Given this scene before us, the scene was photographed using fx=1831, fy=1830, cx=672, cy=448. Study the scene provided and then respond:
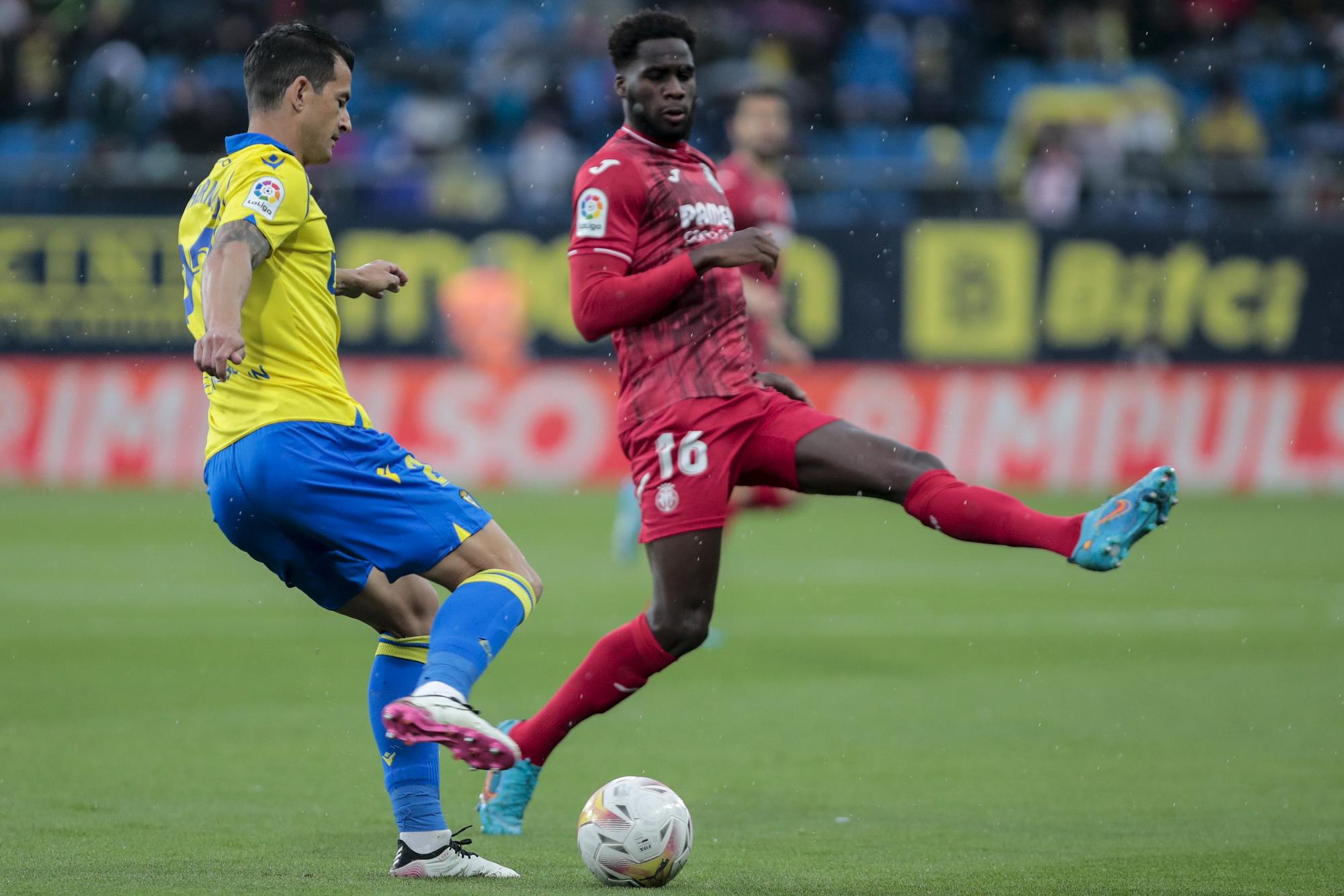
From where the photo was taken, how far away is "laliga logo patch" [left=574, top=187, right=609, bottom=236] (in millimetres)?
5266

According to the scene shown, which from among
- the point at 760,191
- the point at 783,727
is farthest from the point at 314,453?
the point at 760,191

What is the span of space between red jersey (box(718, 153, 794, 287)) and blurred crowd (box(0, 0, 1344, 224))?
27.0 feet

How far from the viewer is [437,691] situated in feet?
13.4

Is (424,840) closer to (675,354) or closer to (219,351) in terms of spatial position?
(219,351)

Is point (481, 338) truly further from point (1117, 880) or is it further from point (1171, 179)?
point (1117, 880)

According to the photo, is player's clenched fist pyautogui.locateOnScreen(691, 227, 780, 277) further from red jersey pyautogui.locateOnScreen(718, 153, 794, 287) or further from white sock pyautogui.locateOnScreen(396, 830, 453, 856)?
red jersey pyautogui.locateOnScreen(718, 153, 794, 287)

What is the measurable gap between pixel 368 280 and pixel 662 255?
2.94 ft

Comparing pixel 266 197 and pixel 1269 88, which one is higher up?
pixel 1269 88

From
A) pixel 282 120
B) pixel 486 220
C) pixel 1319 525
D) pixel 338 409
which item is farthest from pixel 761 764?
pixel 486 220

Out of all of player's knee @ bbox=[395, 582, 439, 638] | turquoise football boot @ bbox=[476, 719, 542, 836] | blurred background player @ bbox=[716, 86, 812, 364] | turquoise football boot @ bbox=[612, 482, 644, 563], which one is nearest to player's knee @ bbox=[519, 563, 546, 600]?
player's knee @ bbox=[395, 582, 439, 638]

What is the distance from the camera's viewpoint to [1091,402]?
17797 mm

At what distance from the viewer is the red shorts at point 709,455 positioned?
17.0ft

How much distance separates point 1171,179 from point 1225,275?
1.41 metres

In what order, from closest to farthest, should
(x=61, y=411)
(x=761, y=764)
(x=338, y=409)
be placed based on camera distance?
1. (x=338, y=409)
2. (x=761, y=764)
3. (x=61, y=411)
